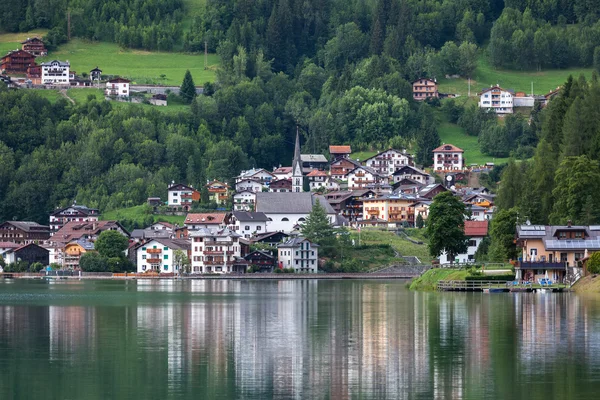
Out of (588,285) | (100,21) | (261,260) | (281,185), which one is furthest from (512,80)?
(588,285)

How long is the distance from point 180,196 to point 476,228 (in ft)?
149

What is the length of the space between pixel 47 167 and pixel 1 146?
798 centimetres

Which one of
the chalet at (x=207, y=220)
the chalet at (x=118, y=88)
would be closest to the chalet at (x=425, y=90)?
the chalet at (x=118, y=88)

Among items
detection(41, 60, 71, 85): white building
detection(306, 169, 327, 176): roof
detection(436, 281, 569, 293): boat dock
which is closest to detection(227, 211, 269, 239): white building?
detection(306, 169, 327, 176): roof

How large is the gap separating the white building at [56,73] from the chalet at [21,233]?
3628 centimetres

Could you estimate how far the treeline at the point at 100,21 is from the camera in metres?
191

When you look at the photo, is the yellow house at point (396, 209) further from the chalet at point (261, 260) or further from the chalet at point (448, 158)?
the chalet at point (448, 158)

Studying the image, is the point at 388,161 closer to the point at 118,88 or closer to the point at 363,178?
the point at 363,178

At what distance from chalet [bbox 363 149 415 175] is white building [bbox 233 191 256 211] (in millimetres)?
14983

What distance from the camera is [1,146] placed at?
15450cm

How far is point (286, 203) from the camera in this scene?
137000 millimetres

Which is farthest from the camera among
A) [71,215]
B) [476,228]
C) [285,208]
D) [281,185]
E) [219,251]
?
[281,185]

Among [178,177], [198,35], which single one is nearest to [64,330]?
[178,177]

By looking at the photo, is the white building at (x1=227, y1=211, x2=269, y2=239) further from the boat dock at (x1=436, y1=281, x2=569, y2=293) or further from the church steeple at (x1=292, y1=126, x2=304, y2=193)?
the boat dock at (x1=436, y1=281, x2=569, y2=293)
